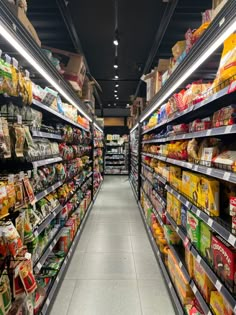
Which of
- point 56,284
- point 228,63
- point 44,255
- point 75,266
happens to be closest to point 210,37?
point 228,63

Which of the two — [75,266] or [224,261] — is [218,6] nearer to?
[224,261]

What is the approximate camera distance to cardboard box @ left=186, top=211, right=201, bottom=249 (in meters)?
1.94

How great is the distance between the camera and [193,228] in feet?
6.67

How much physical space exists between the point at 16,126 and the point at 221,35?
4.70ft

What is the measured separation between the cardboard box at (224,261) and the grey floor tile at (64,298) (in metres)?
1.59

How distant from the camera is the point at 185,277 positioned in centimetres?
218

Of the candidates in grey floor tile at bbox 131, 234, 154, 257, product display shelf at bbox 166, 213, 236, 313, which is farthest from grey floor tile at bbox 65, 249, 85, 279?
product display shelf at bbox 166, 213, 236, 313

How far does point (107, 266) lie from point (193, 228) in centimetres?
171

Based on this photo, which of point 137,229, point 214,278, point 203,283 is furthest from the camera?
point 137,229

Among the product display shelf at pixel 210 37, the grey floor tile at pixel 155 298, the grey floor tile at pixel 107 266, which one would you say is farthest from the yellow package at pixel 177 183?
the grey floor tile at pixel 107 266

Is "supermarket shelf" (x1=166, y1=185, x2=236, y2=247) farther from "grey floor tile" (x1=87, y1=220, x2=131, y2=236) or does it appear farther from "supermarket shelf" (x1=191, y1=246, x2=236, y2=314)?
"grey floor tile" (x1=87, y1=220, x2=131, y2=236)

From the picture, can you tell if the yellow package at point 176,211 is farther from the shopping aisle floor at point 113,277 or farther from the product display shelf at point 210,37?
the product display shelf at point 210,37

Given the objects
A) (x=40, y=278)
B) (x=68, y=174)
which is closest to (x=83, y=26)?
(x=68, y=174)

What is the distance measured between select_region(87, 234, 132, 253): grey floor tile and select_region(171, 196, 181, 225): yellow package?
1.41 metres
